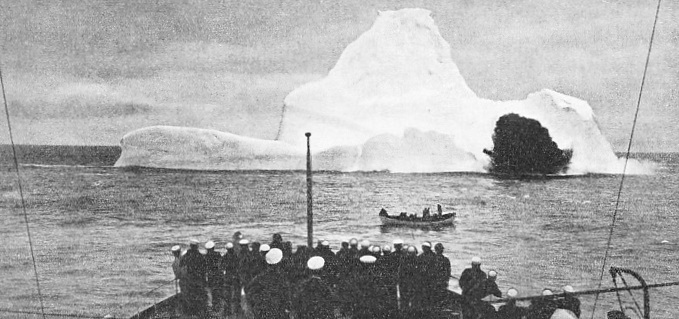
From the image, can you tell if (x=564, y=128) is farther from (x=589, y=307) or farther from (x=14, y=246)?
(x=14, y=246)

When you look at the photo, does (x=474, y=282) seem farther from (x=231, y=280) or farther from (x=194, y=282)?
(x=194, y=282)

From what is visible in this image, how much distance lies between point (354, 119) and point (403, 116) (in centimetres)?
61

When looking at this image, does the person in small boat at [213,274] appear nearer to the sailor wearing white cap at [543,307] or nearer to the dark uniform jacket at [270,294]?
the dark uniform jacket at [270,294]

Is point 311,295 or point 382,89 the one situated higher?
point 382,89

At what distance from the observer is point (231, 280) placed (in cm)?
399

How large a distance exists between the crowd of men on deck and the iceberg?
236 cm

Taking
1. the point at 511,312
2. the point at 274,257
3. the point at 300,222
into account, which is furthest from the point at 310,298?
the point at 300,222

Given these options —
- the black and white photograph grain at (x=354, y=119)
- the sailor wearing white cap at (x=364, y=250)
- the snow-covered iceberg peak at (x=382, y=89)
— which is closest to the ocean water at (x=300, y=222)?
the black and white photograph grain at (x=354, y=119)

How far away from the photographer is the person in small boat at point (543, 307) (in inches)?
124

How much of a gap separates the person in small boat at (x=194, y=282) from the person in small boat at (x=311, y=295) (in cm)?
106

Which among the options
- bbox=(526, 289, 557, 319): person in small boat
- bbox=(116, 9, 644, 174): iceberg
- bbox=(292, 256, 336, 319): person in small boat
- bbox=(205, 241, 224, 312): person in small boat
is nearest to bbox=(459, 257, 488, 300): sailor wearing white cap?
bbox=(526, 289, 557, 319): person in small boat

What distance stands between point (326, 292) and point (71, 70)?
495 cm

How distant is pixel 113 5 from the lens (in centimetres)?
626

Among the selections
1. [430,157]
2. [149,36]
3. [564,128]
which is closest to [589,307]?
[564,128]
